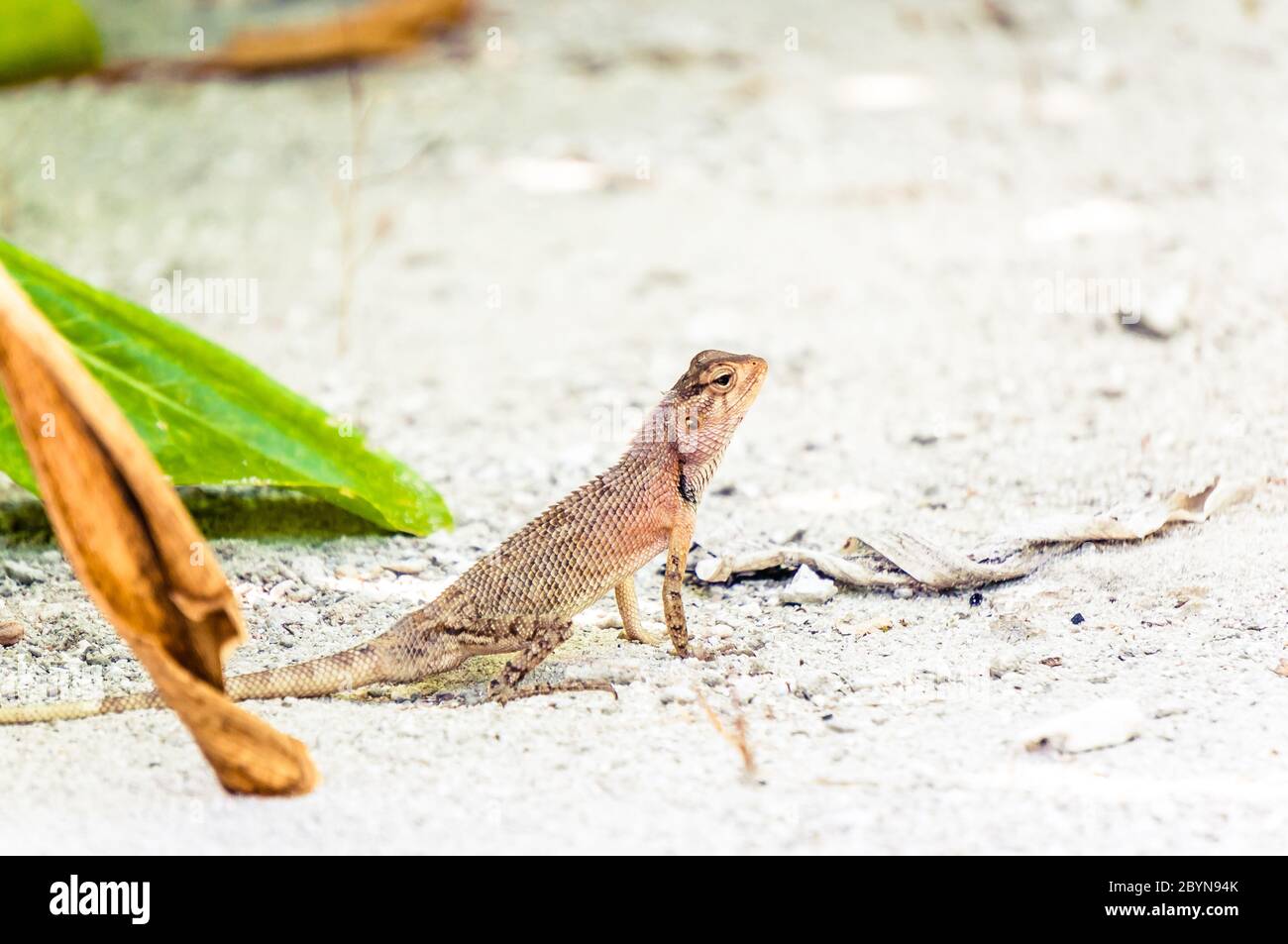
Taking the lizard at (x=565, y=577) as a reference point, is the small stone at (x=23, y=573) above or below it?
below

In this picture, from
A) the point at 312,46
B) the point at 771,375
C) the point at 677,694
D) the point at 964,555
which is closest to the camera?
the point at 677,694

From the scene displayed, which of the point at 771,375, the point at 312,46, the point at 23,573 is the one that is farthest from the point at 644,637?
the point at 312,46

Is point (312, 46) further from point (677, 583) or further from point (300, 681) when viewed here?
point (300, 681)

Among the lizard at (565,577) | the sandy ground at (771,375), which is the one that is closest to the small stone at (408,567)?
the sandy ground at (771,375)

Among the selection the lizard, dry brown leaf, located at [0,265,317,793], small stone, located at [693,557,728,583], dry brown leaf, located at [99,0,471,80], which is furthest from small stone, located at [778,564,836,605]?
dry brown leaf, located at [99,0,471,80]

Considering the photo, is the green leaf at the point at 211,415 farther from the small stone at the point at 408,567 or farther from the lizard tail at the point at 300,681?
the lizard tail at the point at 300,681

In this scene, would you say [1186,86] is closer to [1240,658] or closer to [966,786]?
[1240,658]

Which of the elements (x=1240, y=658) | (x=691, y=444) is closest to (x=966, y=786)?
(x=1240, y=658)
